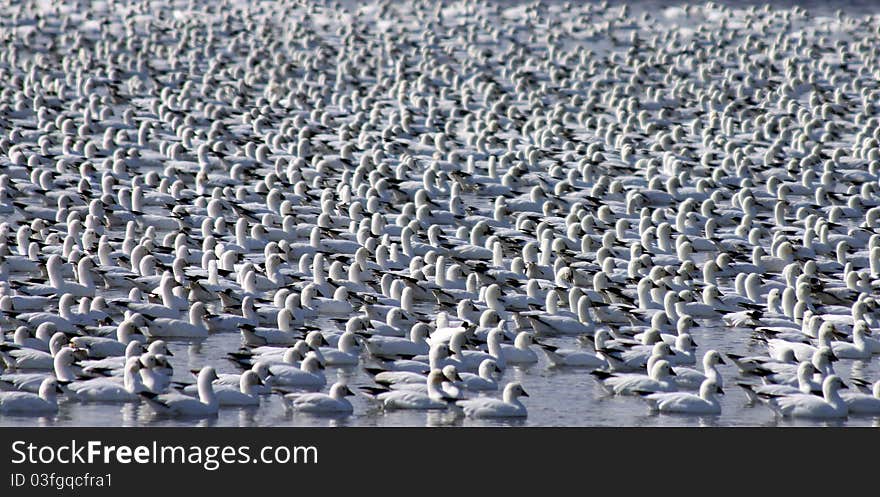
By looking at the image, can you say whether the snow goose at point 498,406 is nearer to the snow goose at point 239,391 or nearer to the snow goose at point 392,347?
the snow goose at point 239,391

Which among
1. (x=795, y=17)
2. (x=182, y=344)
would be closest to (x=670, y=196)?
(x=182, y=344)

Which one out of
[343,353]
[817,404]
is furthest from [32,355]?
[817,404]

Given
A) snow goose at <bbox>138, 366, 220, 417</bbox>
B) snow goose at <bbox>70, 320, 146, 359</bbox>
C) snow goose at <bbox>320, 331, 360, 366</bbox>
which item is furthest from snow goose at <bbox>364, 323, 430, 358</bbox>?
snow goose at <bbox>138, 366, 220, 417</bbox>

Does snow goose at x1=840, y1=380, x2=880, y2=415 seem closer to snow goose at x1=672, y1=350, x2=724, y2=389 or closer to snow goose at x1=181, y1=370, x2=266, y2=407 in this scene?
snow goose at x1=672, y1=350, x2=724, y2=389

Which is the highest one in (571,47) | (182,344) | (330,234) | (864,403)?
(571,47)

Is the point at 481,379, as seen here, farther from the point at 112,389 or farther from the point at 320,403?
the point at 112,389

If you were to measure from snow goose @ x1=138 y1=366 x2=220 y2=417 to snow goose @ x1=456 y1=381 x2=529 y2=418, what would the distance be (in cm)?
275

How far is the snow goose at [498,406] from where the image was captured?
1922cm

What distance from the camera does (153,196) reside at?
31891 millimetres

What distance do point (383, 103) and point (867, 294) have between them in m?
20.0

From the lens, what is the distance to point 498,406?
19.2m

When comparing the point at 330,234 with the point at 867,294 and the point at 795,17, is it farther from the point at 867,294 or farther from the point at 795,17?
the point at 795,17

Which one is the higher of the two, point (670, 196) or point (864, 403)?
point (670, 196)

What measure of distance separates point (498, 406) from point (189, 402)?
3409mm
